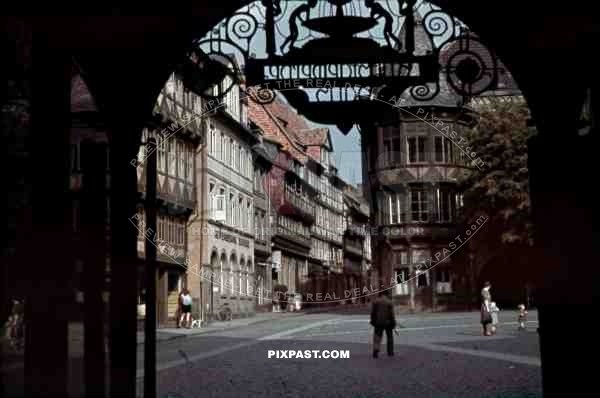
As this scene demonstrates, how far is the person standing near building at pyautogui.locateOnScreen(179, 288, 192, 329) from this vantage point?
3048 cm

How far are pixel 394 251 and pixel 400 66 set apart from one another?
43.4 metres

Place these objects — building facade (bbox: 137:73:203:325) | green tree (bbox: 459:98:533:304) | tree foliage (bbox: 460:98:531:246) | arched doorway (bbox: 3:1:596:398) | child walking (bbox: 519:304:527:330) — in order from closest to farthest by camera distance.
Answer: arched doorway (bbox: 3:1:596:398) < child walking (bbox: 519:304:527:330) < building facade (bbox: 137:73:203:325) < tree foliage (bbox: 460:98:531:246) < green tree (bbox: 459:98:533:304)

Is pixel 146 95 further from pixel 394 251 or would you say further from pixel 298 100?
pixel 394 251

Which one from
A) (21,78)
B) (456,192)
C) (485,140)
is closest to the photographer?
(21,78)

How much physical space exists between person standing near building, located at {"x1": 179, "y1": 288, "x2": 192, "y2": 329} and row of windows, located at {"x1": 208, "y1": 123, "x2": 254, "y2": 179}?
8019 mm

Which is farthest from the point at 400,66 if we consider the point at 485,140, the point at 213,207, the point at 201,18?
the point at 485,140

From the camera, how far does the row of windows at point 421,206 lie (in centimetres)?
4781

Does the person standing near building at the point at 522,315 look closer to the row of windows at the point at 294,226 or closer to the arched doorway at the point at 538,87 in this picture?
the arched doorway at the point at 538,87

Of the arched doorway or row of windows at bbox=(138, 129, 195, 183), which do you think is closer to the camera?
the arched doorway

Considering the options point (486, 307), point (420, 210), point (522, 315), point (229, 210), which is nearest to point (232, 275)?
point (229, 210)

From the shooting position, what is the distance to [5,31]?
4.04 metres

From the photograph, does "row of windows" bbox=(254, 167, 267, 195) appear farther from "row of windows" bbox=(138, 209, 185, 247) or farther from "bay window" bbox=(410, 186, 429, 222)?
"row of windows" bbox=(138, 209, 185, 247)

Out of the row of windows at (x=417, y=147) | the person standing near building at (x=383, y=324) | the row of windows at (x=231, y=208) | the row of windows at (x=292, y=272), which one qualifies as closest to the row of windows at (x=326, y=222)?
the row of windows at (x=292, y=272)

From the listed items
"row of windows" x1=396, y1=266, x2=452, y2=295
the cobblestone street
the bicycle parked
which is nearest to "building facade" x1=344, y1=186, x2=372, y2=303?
"row of windows" x1=396, y1=266, x2=452, y2=295
